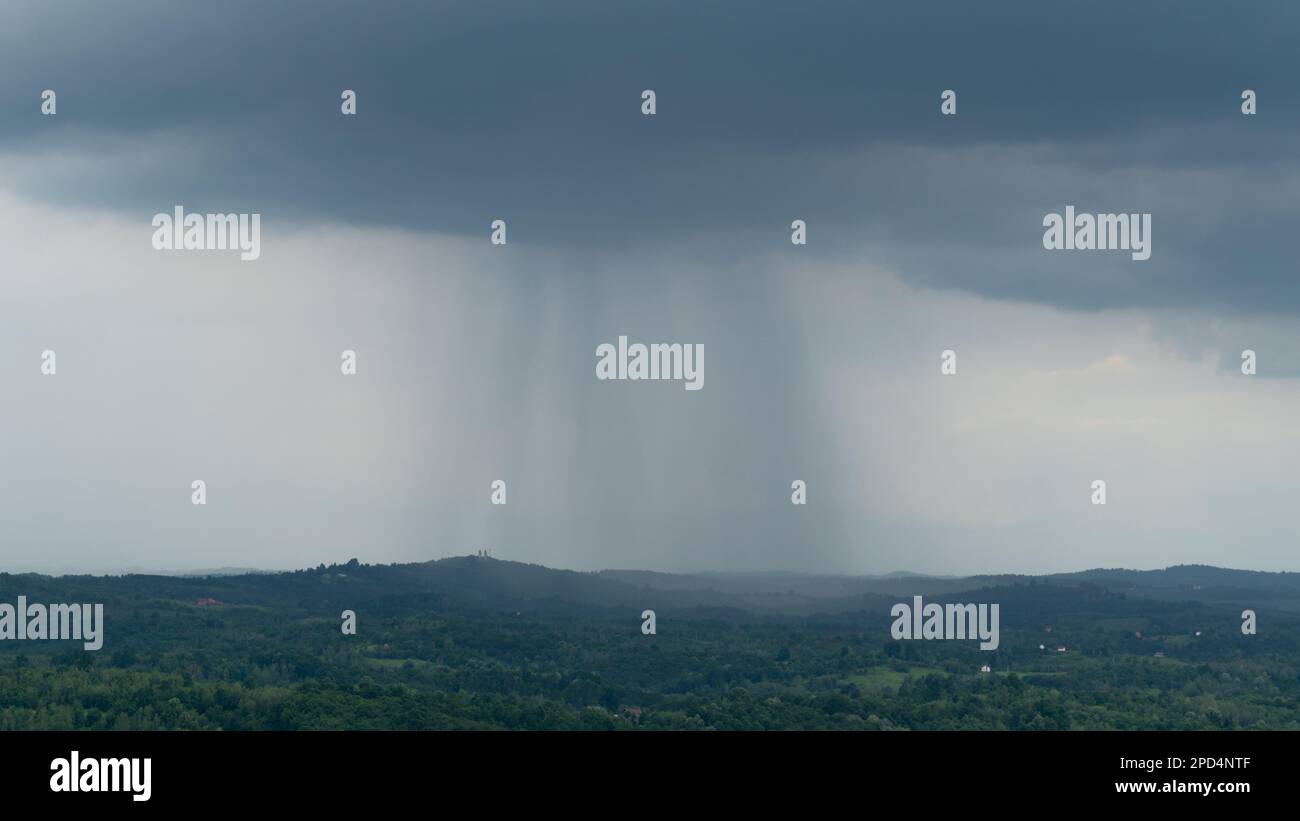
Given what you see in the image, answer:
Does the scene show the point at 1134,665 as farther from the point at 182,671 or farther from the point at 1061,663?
the point at 182,671

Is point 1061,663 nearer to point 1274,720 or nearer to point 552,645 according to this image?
point 1274,720

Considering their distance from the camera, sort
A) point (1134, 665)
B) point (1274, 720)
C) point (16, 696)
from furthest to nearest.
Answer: point (1134, 665) → point (1274, 720) → point (16, 696)

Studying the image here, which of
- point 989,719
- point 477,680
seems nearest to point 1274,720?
point 989,719
